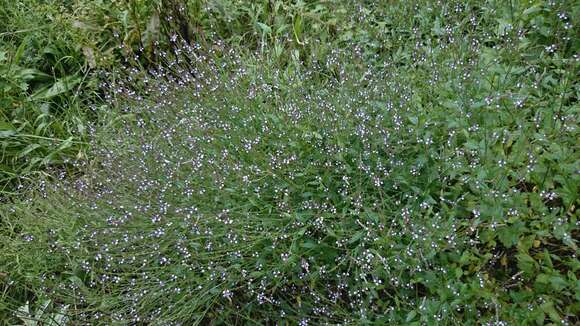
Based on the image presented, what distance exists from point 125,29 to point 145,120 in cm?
114

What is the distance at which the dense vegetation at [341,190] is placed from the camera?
2520 millimetres

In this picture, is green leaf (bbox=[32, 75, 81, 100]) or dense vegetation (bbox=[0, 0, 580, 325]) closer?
dense vegetation (bbox=[0, 0, 580, 325])

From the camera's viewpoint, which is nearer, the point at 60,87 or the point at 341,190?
the point at 341,190

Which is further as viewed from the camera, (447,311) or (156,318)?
(156,318)

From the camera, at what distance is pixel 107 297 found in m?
3.02

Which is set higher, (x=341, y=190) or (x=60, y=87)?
(x=341, y=190)

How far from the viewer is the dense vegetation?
252 centimetres

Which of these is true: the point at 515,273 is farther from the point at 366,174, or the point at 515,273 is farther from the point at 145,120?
the point at 145,120

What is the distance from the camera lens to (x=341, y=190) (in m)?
2.85

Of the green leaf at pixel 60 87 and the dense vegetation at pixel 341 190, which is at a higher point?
the dense vegetation at pixel 341 190

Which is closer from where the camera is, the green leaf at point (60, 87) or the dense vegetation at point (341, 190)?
the dense vegetation at point (341, 190)

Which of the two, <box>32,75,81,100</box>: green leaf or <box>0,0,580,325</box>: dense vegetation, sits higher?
<box>0,0,580,325</box>: dense vegetation

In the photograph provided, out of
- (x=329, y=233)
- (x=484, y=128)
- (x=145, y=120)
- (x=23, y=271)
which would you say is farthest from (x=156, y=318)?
(x=484, y=128)

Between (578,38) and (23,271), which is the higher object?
(578,38)
